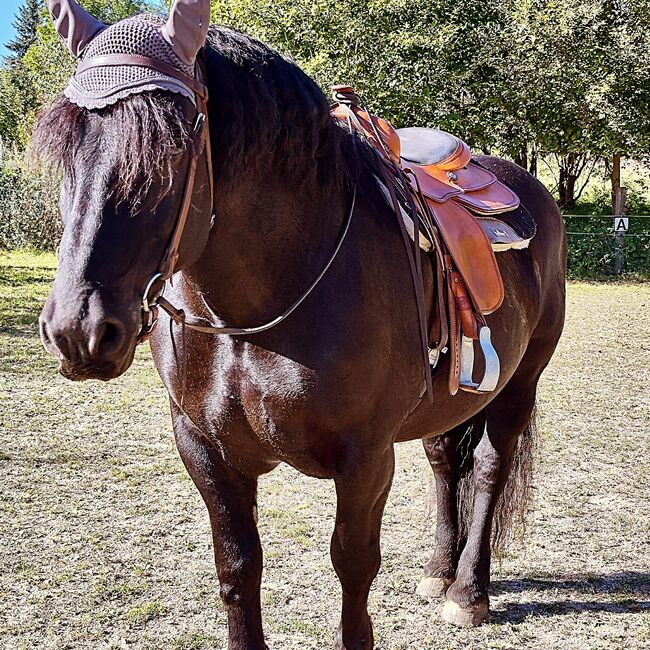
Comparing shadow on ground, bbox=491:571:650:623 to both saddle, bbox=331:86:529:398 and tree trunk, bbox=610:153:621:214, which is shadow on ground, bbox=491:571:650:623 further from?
tree trunk, bbox=610:153:621:214

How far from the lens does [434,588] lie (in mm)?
3432

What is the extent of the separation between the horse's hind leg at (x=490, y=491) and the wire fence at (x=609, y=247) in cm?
1343

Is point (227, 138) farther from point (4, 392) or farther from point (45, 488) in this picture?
point (4, 392)

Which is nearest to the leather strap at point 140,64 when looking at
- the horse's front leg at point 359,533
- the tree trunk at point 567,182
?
the horse's front leg at point 359,533

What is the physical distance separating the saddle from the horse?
0.06m

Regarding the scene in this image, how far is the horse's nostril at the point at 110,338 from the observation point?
1507 millimetres

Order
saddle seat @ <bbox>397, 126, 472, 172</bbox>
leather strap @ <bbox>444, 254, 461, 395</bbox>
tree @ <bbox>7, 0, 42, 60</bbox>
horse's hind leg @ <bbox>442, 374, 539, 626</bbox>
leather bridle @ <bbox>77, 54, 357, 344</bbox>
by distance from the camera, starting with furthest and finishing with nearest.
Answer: tree @ <bbox>7, 0, 42, 60</bbox> < horse's hind leg @ <bbox>442, 374, 539, 626</bbox> < saddle seat @ <bbox>397, 126, 472, 172</bbox> < leather strap @ <bbox>444, 254, 461, 395</bbox> < leather bridle @ <bbox>77, 54, 357, 344</bbox>

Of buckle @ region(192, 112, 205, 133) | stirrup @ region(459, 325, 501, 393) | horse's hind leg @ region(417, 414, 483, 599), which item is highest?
buckle @ region(192, 112, 205, 133)

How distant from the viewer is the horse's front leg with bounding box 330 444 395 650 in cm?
221

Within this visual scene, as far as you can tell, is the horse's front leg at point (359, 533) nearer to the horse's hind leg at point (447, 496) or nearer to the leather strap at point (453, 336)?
the leather strap at point (453, 336)

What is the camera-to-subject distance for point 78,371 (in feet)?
5.01

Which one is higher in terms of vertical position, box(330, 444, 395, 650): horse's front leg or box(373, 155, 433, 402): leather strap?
box(373, 155, 433, 402): leather strap

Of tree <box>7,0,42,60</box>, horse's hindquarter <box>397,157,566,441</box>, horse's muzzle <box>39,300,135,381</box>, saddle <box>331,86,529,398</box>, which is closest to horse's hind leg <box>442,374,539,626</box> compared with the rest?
horse's hindquarter <box>397,157,566,441</box>

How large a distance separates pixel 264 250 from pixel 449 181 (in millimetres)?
1290
